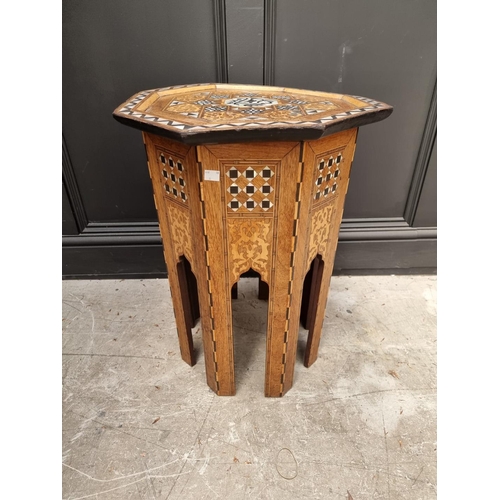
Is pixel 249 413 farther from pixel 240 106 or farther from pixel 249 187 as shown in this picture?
pixel 240 106

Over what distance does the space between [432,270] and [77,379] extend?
1.79m

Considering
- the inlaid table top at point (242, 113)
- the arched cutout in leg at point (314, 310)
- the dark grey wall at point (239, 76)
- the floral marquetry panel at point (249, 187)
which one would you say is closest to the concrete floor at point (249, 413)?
the arched cutout in leg at point (314, 310)

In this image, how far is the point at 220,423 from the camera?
1161 millimetres

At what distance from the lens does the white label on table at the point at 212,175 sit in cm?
85

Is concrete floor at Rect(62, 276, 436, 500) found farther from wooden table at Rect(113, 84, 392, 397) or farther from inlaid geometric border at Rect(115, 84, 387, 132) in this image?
inlaid geometric border at Rect(115, 84, 387, 132)

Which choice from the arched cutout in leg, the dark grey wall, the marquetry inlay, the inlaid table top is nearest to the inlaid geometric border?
the inlaid table top

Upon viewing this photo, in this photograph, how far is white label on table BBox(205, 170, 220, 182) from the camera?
846mm

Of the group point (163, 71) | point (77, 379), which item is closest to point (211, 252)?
point (77, 379)

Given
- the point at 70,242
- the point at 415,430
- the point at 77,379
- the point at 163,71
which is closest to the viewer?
the point at 415,430

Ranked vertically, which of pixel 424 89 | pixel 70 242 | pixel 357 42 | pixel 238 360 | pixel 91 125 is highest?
pixel 357 42

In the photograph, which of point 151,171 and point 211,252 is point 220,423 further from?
point 151,171

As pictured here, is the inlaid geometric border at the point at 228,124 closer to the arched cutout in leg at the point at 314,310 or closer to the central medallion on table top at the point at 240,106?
the central medallion on table top at the point at 240,106

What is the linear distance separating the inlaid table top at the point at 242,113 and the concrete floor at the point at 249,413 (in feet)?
2.97

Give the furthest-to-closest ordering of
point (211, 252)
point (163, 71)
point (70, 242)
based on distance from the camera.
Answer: point (70, 242)
point (163, 71)
point (211, 252)
